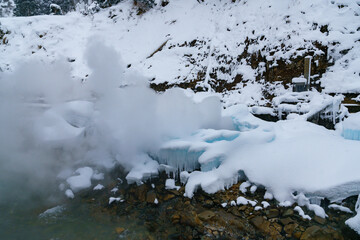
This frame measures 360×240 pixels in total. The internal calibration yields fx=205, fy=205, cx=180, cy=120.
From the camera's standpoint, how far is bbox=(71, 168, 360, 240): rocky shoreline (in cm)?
304

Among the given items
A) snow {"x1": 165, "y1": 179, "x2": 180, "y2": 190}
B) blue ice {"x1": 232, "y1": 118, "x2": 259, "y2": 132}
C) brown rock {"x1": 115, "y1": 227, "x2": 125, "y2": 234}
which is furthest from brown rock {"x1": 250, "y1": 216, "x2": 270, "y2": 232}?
blue ice {"x1": 232, "y1": 118, "x2": 259, "y2": 132}

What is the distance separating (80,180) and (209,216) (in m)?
2.92

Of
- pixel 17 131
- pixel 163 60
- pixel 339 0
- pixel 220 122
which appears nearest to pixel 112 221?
pixel 220 122

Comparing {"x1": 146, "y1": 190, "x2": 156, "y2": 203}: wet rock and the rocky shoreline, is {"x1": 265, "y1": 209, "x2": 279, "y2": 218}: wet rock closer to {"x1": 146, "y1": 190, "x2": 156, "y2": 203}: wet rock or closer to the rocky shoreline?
the rocky shoreline

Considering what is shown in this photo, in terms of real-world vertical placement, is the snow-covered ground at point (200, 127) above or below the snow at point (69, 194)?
above

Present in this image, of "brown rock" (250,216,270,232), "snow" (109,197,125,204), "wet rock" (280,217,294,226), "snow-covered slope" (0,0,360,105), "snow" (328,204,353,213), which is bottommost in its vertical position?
"snow" (109,197,125,204)

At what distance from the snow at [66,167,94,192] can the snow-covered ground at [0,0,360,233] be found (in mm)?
22

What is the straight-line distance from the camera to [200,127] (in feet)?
18.2

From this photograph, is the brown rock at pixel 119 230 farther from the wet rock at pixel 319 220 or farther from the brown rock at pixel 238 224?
the wet rock at pixel 319 220

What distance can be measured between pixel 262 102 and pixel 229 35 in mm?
4979

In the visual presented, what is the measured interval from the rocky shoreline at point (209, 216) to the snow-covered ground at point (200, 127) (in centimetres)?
20

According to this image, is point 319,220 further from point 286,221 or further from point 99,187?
point 99,187

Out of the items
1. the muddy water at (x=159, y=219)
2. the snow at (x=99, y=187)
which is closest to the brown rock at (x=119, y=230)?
the muddy water at (x=159, y=219)

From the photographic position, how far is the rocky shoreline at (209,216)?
3.04m
